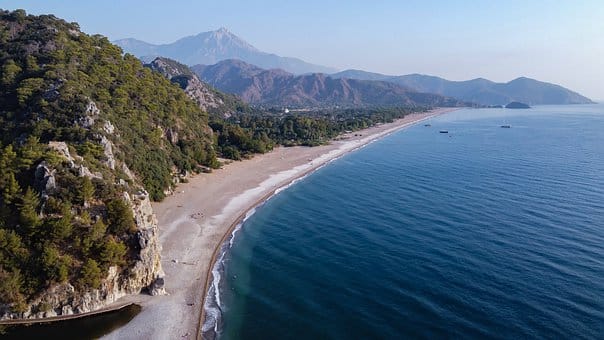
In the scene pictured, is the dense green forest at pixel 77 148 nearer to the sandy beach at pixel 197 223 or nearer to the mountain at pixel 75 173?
the mountain at pixel 75 173

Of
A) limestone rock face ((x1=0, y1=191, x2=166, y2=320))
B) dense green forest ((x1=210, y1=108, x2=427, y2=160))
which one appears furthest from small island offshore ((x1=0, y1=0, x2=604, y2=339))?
dense green forest ((x1=210, y1=108, x2=427, y2=160))

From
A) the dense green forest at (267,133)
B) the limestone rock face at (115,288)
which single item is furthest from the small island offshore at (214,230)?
the dense green forest at (267,133)

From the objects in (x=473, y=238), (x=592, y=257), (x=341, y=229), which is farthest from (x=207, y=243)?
(x=592, y=257)

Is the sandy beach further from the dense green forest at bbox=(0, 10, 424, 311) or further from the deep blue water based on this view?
the dense green forest at bbox=(0, 10, 424, 311)

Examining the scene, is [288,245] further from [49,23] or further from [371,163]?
[49,23]

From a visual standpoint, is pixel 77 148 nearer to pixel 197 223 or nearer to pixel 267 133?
pixel 197 223
